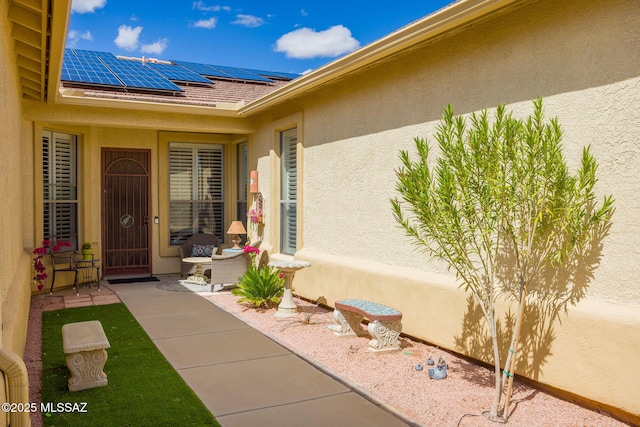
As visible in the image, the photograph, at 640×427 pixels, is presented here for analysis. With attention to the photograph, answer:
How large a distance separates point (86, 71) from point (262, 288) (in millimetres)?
6858

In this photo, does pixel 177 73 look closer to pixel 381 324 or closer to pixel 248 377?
pixel 381 324

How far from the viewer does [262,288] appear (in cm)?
889

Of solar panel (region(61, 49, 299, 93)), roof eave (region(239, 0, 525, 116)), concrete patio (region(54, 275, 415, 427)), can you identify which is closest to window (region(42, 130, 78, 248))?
solar panel (region(61, 49, 299, 93))

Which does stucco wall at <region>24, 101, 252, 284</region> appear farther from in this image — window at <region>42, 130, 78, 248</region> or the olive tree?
the olive tree

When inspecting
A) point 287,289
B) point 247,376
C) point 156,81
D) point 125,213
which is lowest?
point 247,376

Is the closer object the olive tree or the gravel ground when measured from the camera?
the olive tree

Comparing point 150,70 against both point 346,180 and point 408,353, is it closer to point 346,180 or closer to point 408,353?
point 346,180

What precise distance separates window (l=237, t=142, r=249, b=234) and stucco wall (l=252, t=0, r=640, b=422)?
3394 millimetres

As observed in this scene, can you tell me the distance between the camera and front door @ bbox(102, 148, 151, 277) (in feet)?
39.5

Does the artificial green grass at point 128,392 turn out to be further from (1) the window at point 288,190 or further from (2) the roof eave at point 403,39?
(2) the roof eave at point 403,39

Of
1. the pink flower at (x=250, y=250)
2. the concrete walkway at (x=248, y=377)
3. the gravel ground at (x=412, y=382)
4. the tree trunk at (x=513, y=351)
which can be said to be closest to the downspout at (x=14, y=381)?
the gravel ground at (x=412, y=382)

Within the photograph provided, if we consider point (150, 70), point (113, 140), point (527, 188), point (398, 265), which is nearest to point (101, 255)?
point (113, 140)

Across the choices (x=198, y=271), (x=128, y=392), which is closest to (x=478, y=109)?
(x=128, y=392)

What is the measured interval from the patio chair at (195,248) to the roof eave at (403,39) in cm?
456
